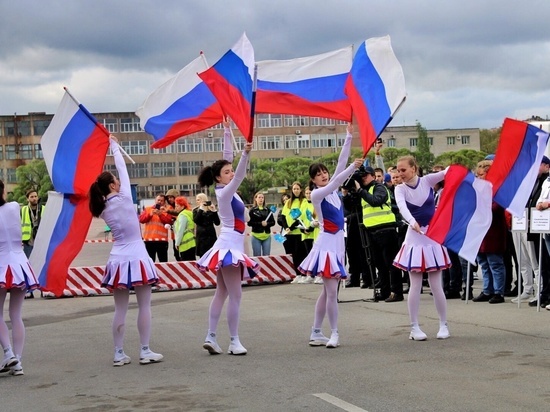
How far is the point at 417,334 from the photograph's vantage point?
10836 mm

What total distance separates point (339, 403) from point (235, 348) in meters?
2.92

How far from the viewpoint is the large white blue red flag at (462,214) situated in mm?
11117

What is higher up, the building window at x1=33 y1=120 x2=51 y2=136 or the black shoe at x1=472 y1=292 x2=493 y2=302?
the building window at x1=33 y1=120 x2=51 y2=136

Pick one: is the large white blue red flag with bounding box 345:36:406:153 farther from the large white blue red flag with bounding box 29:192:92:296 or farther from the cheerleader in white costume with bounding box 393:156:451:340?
the large white blue red flag with bounding box 29:192:92:296

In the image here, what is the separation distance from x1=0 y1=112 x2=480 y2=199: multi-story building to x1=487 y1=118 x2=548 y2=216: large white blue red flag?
127m

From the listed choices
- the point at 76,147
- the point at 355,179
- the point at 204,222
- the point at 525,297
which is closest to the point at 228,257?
the point at 76,147

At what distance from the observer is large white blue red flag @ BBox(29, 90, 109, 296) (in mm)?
10922

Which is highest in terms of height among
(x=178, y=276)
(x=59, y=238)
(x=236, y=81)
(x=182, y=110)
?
(x=236, y=81)

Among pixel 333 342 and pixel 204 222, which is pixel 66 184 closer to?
pixel 333 342

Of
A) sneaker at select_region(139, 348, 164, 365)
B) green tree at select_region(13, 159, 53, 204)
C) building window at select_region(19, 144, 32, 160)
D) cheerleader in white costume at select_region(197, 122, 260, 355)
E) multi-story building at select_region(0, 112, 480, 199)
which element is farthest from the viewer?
building window at select_region(19, 144, 32, 160)

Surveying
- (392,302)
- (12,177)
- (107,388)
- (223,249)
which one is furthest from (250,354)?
(12,177)

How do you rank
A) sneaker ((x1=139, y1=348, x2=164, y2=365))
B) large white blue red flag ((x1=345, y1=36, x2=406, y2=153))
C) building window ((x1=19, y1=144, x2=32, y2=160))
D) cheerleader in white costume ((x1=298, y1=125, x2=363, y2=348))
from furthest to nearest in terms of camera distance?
building window ((x1=19, y1=144, x2=32, y2=160)), large white blue red flag ((x1=345, y1=36, x2=406, y2=153)), cheerleader in white costume ((x1=298, y1=125, x2=363, y2=348)), sneaker ((x1=139, y1=348, x2=164, y2=365))

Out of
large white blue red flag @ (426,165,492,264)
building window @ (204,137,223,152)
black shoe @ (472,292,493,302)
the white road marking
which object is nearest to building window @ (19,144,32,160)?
building window @ (204,137,223,152)

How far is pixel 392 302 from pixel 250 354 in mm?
5158
